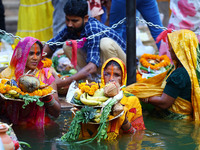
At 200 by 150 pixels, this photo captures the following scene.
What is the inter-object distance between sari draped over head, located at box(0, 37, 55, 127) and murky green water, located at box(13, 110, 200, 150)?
0.48 feet

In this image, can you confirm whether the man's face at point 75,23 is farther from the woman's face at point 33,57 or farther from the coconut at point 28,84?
the coconut at point 28,84

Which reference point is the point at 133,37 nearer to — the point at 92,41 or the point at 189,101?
the point at 92,41

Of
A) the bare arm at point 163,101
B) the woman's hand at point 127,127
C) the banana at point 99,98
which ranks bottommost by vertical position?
the woman's hand at point 127,127

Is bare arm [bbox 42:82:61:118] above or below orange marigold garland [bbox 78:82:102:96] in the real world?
below

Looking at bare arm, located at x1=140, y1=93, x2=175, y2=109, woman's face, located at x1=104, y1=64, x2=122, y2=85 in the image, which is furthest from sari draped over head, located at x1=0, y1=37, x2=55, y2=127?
bare arm, located at x1=140, y1=93, x2=175, y2=109

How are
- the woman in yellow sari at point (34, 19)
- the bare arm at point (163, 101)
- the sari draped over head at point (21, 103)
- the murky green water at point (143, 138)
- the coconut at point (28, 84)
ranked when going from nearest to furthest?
1. the murky green water at point (143, 138)
2. the coconut at point (28, 84)
3. the sari draped over head at point (21, 103)
4. the bare arm at point (163, 101)
5. the woman in yellow sari at point (34, 19)

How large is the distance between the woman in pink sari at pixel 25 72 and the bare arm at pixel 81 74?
1.02m

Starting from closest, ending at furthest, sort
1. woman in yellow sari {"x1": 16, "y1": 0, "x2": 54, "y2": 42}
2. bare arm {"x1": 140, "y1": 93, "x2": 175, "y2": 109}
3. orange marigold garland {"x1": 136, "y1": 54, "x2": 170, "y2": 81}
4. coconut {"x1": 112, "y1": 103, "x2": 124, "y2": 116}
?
1. coconut {"x1": 112, "y1": 103, "x2": 124, "y2": 116}
2. bare arm {"x1": 140, "y1": 93, "x2": 175, "y2": 109}
3. orange marigold garland {"x1": 136, "y1": 54, "x2": 170, "y2": 81}
4. woman in yellow sari {"x1": 16, "y1": 0, "x2": 54, "y2": 42}

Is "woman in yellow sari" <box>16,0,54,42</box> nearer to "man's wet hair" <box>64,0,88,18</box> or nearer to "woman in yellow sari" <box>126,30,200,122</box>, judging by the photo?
"man's wet hair" <box>64,0,88,18</box>

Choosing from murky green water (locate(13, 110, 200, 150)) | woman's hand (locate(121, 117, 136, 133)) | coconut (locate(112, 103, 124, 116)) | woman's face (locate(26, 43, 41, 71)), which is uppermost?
woman's face (locate(26, 43, 41, 71))

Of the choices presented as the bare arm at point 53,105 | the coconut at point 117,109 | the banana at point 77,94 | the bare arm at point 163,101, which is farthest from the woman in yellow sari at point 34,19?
the coconut at point 117,109

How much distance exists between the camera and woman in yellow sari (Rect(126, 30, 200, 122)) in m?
5.44

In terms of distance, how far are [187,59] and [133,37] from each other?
102 cm

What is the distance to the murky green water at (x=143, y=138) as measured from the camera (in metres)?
4.43
